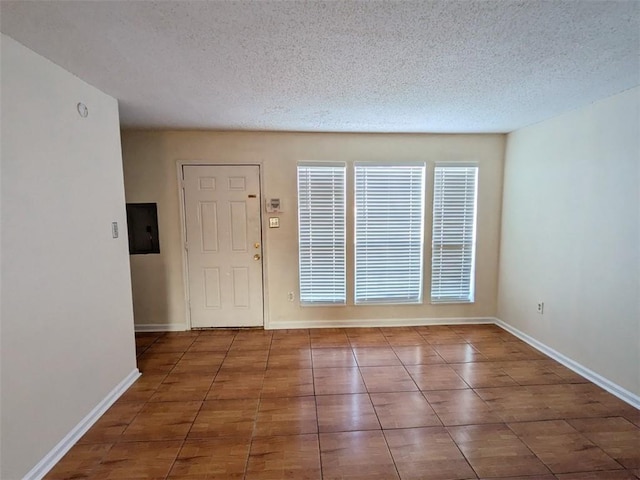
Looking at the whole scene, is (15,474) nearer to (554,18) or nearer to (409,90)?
(409,90)

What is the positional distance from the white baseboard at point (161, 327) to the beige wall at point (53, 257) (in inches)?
49.9

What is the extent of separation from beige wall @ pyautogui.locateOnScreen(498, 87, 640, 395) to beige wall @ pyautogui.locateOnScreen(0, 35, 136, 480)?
13.2ft

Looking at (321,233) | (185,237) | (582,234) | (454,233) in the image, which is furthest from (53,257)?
(582,234)

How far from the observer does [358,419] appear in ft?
6.95

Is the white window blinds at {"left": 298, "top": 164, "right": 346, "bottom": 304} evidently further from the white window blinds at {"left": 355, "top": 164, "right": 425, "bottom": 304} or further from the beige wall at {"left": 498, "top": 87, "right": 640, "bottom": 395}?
the beige wall at {"left": 498, "top": 87, "right": 640, "bottom": 395}

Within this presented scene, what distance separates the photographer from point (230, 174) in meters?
3.59

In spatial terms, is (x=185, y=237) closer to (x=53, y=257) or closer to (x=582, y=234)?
(x=53, y=257)

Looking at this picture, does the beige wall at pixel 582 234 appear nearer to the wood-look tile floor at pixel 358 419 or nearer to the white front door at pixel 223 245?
the wood-look tile floor at pixel 358 419

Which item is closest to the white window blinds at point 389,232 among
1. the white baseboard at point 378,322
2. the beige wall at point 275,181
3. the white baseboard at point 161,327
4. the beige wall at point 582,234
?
the beige wall at point 275,181

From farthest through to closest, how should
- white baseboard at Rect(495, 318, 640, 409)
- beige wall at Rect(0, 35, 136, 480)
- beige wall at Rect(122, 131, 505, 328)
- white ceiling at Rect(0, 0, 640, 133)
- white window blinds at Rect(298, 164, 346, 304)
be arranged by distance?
white window blinds at Rect(298, 164, 346, 304)
beige wall at Rect(122, 131, 505, 328)
white baseboard at Rect(495, 318, 640, 409)
beige wall at Rect(0, 35, 136, 480)
white ceiling at Rect(0, 0, 640, 133)

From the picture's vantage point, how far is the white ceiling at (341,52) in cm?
137

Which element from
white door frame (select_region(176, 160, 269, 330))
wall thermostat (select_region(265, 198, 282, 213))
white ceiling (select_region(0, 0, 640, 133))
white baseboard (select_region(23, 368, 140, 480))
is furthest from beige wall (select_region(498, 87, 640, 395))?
white baseboard (select_region(23, 368, 140, 480))

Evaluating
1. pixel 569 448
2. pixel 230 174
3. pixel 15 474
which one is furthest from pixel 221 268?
pixel 569 448

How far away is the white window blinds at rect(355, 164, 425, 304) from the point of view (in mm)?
3676
